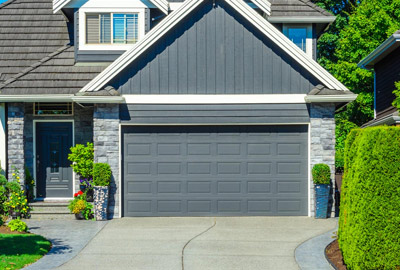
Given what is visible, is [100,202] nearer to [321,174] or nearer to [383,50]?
[321,174]

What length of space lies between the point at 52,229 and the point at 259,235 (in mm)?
4808

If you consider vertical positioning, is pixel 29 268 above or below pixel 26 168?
below

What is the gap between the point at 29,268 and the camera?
913cm

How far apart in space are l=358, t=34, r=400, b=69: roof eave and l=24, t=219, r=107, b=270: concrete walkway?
1021cm

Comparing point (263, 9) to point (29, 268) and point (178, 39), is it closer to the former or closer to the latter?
point (178, 39)

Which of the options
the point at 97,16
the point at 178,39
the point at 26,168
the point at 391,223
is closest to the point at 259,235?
the point at 391,223

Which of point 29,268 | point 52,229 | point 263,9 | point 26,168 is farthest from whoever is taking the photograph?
point 263,9

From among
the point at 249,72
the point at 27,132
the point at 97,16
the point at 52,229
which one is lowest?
the point at 52,229

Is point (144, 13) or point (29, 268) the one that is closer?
point (29, 268)

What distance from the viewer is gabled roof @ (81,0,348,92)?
14031 millimetres

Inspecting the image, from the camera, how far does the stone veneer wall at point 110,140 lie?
14336mm

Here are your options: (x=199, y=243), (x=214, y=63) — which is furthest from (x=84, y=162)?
(x=199, y=243)

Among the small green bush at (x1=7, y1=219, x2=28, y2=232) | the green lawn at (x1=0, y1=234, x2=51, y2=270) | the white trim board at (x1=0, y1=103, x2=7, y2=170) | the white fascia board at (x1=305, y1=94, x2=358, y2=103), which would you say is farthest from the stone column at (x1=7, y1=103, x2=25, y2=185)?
the white fascia board at (x1=305, y1=94, x2=358, y2=103)

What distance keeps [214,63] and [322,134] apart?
3376 millimetres
